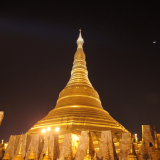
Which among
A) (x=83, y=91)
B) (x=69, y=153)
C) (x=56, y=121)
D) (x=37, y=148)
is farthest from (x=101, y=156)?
(x=83, y=91)

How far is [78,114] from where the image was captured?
14.5 meters

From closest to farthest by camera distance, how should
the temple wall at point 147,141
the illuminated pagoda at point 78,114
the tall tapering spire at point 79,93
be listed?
the temple wall at point 147,141
the illuminated pagoda at point 78,114
the tall tapering spire at point 79,93

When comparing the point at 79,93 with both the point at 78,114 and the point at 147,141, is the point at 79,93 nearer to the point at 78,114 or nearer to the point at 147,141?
the point at 78,114

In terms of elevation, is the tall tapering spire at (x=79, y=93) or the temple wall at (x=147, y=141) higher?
the tall tapering spire at (x=79, y=93)

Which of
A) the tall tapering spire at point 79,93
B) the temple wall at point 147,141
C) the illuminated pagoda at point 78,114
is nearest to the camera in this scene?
the temple wall at point 147,141

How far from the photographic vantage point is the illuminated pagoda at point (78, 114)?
13.2 m

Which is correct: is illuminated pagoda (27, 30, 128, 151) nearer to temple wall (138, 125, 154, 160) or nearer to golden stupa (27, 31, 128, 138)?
golden stupa (27, 31, 128, 138)

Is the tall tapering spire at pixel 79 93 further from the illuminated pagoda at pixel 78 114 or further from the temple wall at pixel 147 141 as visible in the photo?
the temple wall at pixel 147 141

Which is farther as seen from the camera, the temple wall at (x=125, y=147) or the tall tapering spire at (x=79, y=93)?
the tall tapering spire at (x=79, y=93)

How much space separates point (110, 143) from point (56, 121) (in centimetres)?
691

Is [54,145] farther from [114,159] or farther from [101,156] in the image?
[114,159]

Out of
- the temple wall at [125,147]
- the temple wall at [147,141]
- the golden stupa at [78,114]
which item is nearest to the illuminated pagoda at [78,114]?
the golden stupa at [78,114]

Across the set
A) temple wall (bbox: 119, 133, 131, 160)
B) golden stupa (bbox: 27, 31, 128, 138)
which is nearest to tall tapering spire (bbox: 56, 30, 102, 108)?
golden stupa (bbox: 27, 31, 128, 138)

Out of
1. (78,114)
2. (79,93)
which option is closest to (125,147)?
(78,114)
